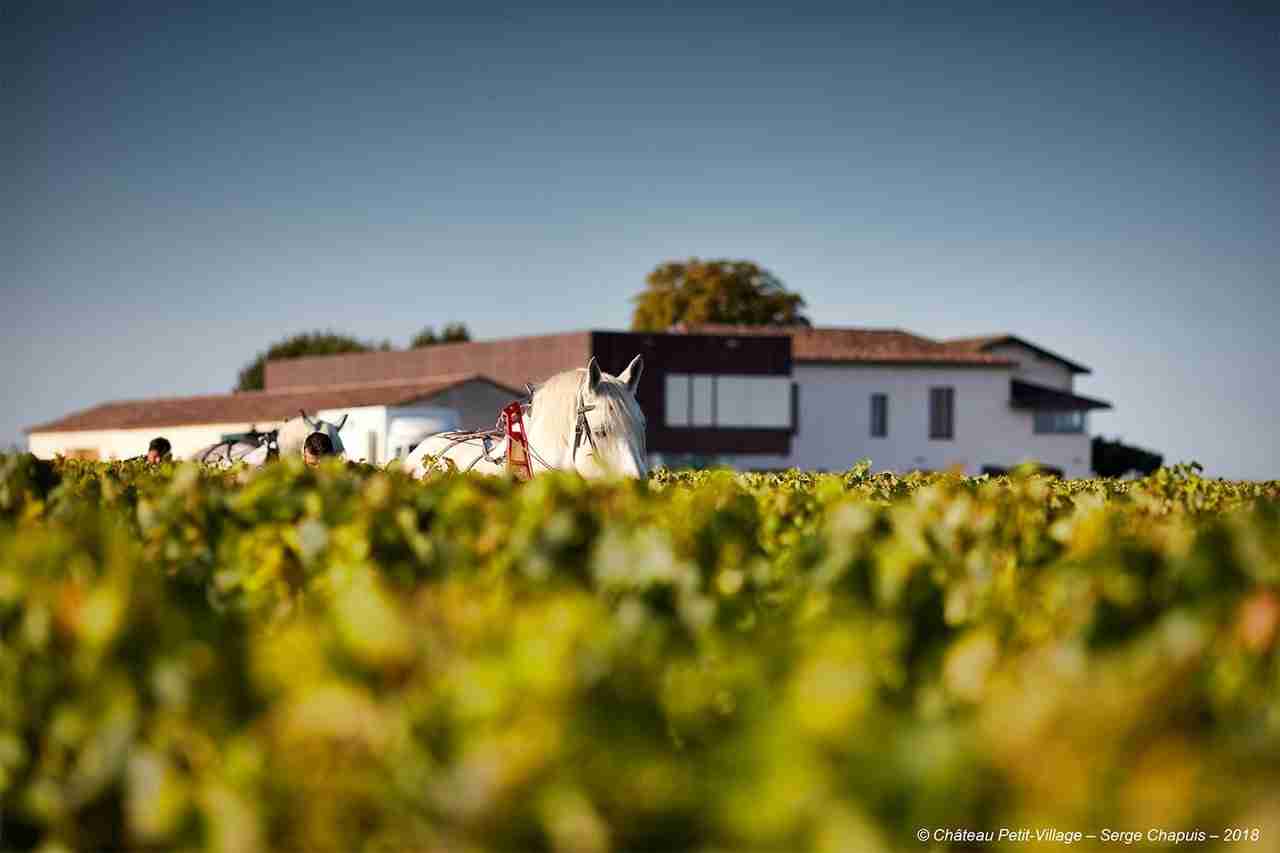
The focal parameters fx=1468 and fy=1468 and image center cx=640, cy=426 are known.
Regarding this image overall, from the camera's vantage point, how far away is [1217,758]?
236 cm

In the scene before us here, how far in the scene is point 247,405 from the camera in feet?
222

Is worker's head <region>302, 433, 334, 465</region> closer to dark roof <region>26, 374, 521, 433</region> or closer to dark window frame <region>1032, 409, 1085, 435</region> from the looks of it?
dark roof <region>26, 374, 521, 433</region>

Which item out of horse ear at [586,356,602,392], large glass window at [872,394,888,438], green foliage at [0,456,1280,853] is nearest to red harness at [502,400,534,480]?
horse ear at [586,356,602,392]

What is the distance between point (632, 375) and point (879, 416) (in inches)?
2273

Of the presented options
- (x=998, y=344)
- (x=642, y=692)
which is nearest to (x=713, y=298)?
(x=998, y=344)

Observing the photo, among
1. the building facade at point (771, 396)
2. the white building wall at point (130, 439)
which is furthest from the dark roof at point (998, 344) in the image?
the white building wall at point (130, 439)

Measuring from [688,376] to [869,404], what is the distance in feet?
38.4

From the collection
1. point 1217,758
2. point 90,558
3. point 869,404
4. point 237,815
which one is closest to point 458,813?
point 237,815

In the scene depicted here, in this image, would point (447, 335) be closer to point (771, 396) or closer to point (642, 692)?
point (771, 396)

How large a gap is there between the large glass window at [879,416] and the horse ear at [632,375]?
57.4 m

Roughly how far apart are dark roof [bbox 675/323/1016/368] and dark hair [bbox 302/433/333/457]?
5219cm

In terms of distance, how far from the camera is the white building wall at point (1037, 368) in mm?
81562

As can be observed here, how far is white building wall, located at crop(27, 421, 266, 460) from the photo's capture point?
6381 centimetres

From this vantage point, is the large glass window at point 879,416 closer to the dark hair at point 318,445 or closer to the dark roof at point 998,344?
the dark roof at point 998,344
